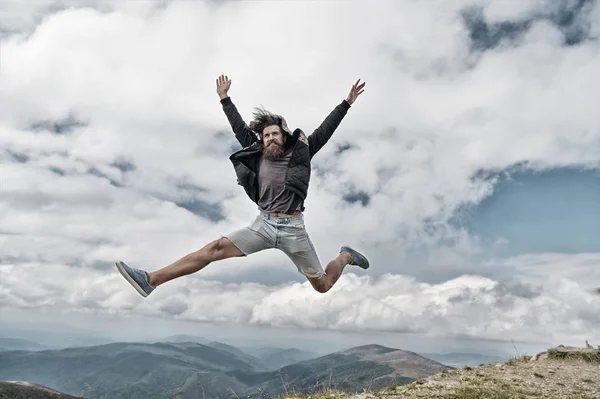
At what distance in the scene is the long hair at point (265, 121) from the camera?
9304 mm

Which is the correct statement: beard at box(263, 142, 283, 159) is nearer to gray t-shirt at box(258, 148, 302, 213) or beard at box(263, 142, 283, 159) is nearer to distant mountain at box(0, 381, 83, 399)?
gray t-shirt at box(258, 148, 302, 213)

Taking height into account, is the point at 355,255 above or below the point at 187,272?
above

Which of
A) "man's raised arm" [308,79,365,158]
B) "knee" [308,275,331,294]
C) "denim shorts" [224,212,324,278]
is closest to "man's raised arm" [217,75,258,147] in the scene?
"man's raised arm" [308,79,365,158]

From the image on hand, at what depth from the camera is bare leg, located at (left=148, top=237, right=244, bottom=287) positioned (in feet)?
28.8

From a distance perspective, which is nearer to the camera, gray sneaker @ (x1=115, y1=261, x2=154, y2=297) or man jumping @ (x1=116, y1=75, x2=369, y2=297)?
gray sneaker @ (x1=115, y1=261, x2=154, y2=297)

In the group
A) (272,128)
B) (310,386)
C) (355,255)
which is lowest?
(310,386)

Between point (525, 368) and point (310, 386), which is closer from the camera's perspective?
point (310, 386)

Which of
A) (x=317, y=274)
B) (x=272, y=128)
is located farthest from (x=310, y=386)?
(x=272, y=128)

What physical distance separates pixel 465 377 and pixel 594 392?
2.48 meters

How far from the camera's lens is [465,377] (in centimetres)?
1098

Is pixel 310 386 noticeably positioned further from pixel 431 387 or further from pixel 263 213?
pixel 263 213

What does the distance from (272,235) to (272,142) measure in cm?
171

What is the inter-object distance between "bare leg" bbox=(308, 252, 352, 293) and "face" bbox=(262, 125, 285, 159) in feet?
9.01

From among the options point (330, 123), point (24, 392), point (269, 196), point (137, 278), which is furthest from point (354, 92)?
point (24, 392)
